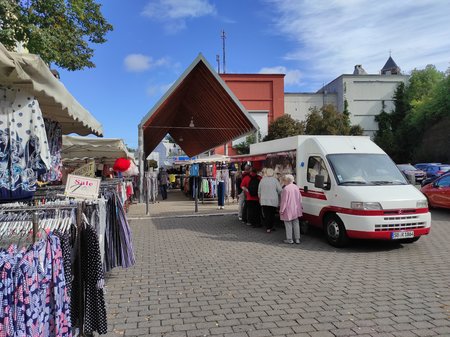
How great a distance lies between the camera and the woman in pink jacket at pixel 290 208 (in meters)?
8.91

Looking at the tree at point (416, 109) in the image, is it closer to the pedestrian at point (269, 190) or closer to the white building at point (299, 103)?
the white building at point (299, 103)

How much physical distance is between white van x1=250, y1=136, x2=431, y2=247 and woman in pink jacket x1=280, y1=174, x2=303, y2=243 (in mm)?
593

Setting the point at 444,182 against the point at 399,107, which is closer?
the point at 444,182

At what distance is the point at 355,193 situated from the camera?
8.19 m

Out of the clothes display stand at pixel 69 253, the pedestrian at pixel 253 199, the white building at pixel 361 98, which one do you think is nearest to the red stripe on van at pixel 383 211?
the pedestrian at pixel 253 199

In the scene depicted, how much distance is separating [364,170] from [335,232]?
1697 mm

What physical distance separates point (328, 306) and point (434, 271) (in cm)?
273

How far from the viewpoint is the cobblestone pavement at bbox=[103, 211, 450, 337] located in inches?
177

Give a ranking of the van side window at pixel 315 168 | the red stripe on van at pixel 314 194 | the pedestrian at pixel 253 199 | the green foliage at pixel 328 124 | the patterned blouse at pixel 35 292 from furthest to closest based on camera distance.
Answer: the green foliage at pixel 328 124, the pedestrian at pixel 253 199, the van side window at pixel 315 168, the red stripe on van at pixel 314 194, the patterned blouse at pixel 35 292

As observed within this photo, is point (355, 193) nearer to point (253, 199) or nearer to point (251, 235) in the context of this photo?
point (251, 235)

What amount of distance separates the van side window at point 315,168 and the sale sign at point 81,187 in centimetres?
586

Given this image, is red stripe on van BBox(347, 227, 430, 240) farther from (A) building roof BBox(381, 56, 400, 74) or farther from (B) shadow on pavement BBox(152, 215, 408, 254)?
(A) building roof BBox(381, 56, 400, 74)

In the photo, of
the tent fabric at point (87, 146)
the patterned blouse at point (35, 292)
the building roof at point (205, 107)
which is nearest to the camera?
the patterned blouse at point (35, 292)

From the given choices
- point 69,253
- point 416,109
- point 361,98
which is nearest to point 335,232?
point 69,253
